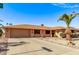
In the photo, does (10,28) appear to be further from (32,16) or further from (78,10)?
(78,10)

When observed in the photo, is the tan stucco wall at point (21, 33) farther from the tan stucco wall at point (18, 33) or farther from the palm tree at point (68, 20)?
the palm tree at point (68, 20)

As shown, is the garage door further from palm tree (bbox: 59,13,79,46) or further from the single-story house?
palm tree (bbox: 59,13,79,46)

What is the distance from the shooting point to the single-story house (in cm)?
1172

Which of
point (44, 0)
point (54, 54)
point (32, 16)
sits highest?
point (44, 0)

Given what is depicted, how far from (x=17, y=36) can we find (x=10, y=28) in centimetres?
54

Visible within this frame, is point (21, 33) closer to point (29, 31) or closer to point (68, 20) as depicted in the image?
point (29, 31)

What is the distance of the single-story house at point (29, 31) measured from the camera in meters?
11.7

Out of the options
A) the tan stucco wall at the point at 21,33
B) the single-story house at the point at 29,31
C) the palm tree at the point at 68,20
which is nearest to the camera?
the palm tree at the point at 68,20

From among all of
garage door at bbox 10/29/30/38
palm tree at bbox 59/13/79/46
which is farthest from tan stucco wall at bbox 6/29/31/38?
palm tree at bbox 59/13/79/46

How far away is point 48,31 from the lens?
11.9 meters

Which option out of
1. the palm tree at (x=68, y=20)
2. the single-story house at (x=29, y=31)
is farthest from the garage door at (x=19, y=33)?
the palm tree at (x=68, y=20)

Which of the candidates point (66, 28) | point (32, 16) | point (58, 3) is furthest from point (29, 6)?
point (66, 28)

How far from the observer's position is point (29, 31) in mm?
12320

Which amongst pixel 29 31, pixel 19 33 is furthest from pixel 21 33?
pixel 29 31
